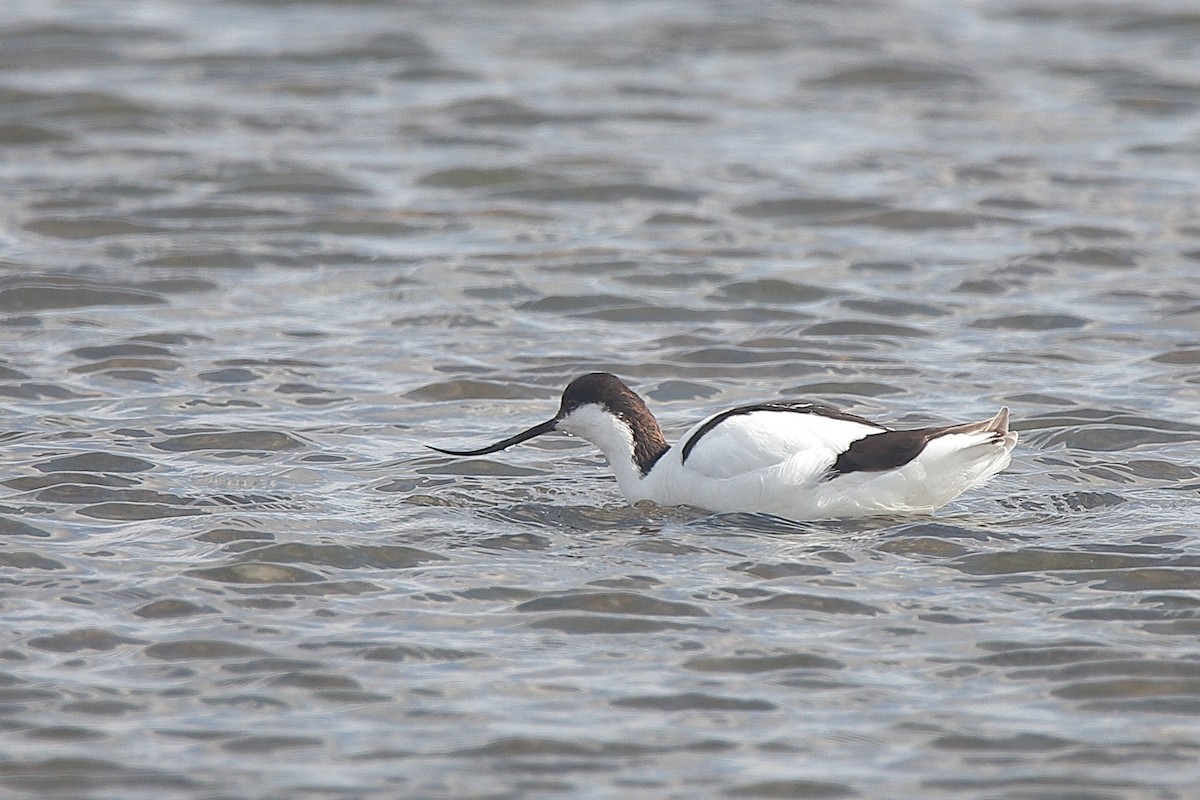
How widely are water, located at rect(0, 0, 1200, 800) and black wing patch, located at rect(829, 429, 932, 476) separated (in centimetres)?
31

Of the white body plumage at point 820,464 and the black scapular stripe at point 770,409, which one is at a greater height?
the black scapular stripe at point 770,409

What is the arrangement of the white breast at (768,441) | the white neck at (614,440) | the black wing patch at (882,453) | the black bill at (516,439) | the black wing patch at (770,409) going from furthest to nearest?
1. the black bill at (516,439)
2. the white neck at (614,440)
3. the black wing patch at (770,409)
4. the white breast at (768,441)
5. the black wing patch at (882,453)

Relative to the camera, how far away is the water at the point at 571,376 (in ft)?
23.5

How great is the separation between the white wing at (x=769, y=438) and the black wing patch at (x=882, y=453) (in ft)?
0.16

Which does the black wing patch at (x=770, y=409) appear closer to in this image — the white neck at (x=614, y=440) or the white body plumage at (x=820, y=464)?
the white body plumage at (x=820, y=464)

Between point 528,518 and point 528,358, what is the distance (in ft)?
9.42

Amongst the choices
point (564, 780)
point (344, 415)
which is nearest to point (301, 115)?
point (344, 415)

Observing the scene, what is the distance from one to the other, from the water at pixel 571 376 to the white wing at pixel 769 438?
29cm

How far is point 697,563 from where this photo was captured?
869 cm

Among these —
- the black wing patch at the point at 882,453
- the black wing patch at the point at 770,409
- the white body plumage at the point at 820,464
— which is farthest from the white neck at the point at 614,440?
the black wing patch at the point at 882,453

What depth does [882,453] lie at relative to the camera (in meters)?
9.01

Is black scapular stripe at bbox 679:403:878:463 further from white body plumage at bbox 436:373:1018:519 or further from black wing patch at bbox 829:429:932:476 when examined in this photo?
black wing patch at bbox 829:429:932:476

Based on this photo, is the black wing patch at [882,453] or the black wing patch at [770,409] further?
the black wing patch at [770,409]

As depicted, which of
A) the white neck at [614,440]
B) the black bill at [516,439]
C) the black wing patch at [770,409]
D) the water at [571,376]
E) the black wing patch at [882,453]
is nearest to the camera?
the water at [571,376]
